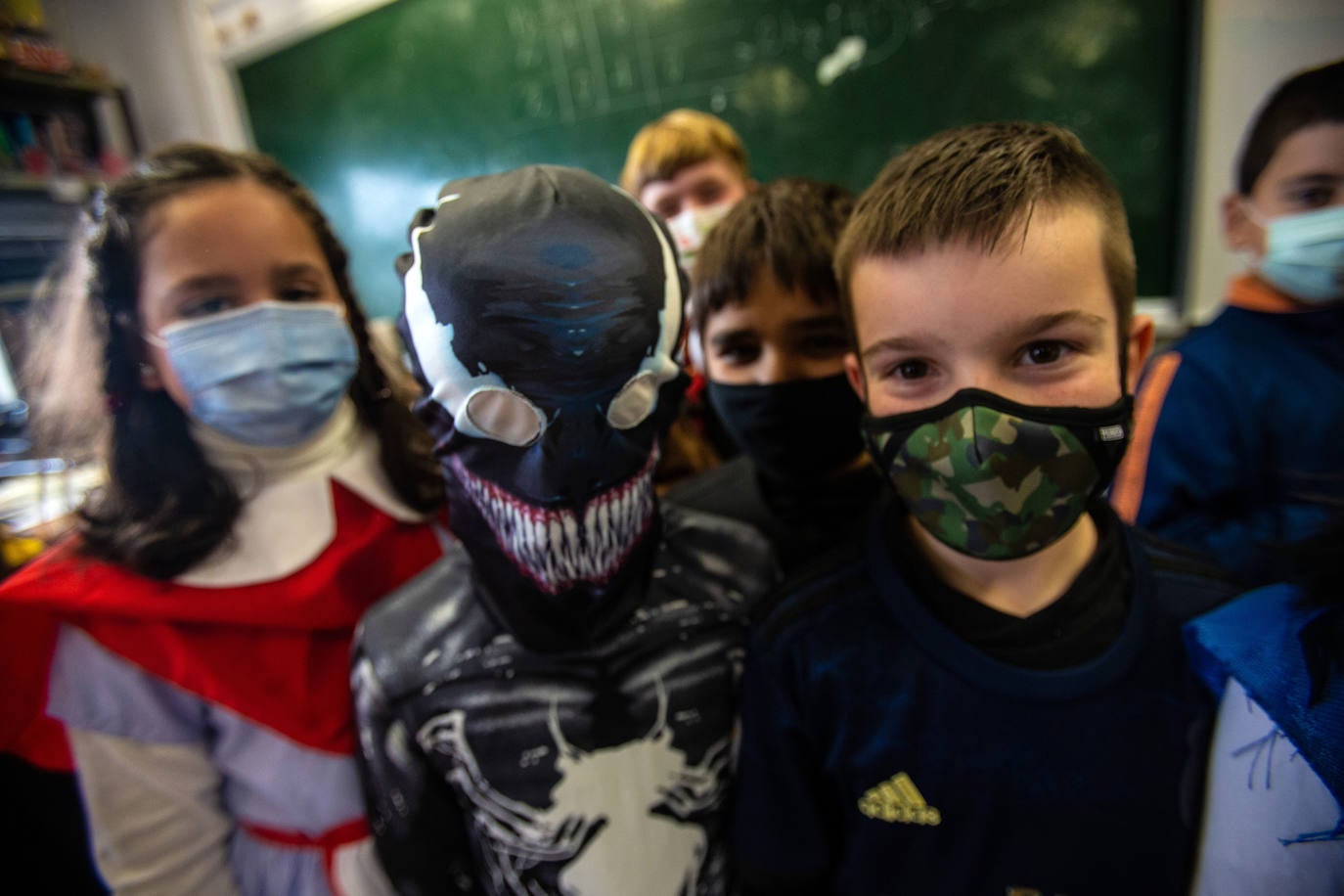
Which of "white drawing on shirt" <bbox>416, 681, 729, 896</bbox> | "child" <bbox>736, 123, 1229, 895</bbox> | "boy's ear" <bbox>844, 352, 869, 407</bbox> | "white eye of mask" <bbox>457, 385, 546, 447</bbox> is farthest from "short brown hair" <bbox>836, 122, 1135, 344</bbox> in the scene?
"white drawing on shirt" <bbox>416, 681, 729, 896</bbox>

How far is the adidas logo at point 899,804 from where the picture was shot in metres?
0.72

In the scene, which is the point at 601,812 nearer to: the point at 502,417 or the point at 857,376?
the point at 502,417

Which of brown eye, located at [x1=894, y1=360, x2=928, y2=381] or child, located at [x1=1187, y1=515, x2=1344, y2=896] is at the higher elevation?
brown eye, located at [x1=894, y1=360, x2=928, y2=381]

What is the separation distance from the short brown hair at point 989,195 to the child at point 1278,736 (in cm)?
31

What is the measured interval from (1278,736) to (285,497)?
127 centimetres

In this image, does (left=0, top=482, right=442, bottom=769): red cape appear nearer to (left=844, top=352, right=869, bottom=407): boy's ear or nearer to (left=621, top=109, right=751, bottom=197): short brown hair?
(left=844, top=352, right=869, bottom=407): boy's ear

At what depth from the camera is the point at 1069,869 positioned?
69cm

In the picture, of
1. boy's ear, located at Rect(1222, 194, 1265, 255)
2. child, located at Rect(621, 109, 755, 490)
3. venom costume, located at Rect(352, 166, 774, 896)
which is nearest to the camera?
venom costume, located at Rect(352, 166, 774, 896)

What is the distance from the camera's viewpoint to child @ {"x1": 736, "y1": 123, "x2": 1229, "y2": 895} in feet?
2.13

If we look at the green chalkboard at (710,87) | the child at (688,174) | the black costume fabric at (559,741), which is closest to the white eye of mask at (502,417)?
the black costume fabric at (559,741)

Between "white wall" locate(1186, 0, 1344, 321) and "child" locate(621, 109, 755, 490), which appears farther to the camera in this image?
"child" locate(621, 109, 755, 490)

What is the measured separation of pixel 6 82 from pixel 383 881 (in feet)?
14.8

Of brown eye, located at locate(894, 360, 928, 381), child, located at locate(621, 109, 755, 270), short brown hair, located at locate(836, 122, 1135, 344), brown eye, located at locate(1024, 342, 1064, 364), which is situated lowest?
brown eye, located at locate(894, 360, 928, 381)

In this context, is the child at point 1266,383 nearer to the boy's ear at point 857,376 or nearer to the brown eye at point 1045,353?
the brown eye at point 1045,353
